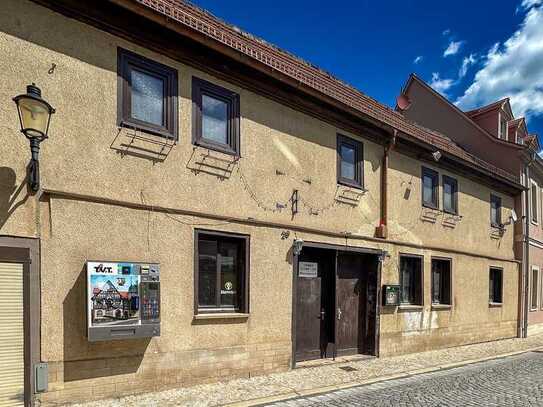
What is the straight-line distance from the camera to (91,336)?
570cm

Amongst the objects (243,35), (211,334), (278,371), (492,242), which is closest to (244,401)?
(211,334)

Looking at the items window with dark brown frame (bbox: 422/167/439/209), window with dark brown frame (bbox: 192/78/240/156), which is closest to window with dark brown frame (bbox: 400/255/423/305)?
window with dark brown frame (bbox: 422/167/439/209)

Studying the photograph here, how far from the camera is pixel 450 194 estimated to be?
1329cm

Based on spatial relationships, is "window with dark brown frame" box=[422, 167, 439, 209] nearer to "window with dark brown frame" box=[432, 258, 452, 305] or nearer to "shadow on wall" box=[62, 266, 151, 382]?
"window with dark brown frame" box=[432, 258, 452, 305]

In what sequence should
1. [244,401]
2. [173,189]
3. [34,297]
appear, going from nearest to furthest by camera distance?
[34,297], [244,401], [173,189]

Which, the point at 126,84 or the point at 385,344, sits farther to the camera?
the point at 385,344

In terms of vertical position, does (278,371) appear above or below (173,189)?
below

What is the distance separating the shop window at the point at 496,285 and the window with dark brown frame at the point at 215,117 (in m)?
11.5

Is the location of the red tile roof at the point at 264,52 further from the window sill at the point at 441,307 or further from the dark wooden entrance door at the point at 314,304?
the window sill at the point at 441,307

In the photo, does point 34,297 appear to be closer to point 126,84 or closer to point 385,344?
point 126,84

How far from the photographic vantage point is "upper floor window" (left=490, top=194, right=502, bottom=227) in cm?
1525

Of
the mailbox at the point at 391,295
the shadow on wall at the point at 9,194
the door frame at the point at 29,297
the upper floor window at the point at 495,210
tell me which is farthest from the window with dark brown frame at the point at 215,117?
the upper floor window at the point at 495,210

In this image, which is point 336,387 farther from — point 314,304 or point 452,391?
point 314,304

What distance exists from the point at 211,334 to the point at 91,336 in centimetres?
204
